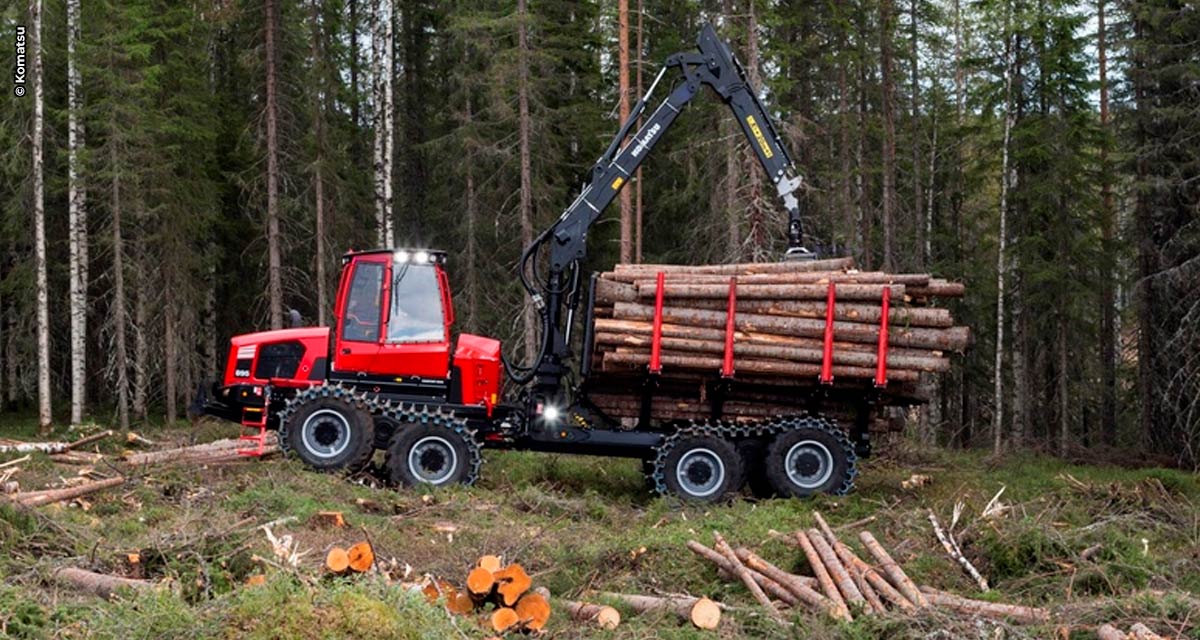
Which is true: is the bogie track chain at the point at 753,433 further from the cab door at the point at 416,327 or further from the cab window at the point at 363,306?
the cab window at the point at 363,306

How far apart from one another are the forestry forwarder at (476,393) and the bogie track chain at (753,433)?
2 cm

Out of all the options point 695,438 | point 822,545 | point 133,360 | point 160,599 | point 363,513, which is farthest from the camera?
point 133,360

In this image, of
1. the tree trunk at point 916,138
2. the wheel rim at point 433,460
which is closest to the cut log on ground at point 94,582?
the wheel rim at point 433,460

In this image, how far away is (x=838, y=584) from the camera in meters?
9.33

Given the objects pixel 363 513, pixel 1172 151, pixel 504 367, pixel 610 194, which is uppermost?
pixel 1172 151

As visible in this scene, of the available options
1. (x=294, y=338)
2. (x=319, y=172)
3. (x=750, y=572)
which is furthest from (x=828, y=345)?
(x=319, y=172)

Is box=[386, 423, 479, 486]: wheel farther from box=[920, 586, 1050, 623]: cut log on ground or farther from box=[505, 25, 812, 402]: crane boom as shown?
box=[920, 586, 1050, 623]: cut log on ground

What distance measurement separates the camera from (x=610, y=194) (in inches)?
615

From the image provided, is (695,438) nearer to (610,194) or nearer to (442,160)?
(610,194)

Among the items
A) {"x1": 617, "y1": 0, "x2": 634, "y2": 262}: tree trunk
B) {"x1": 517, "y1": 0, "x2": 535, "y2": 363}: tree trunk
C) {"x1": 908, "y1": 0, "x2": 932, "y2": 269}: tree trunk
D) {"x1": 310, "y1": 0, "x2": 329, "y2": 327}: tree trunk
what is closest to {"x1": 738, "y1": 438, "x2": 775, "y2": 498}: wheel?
{"x1": 617, "y1": 0, "x2": 634, "y2": 262}: tree trunk

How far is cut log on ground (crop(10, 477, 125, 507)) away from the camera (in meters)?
12.1

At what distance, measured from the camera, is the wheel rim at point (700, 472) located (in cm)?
1448

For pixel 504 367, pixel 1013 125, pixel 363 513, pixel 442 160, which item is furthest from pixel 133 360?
pixel 1013 125

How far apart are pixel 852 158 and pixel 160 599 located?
27.4 m
